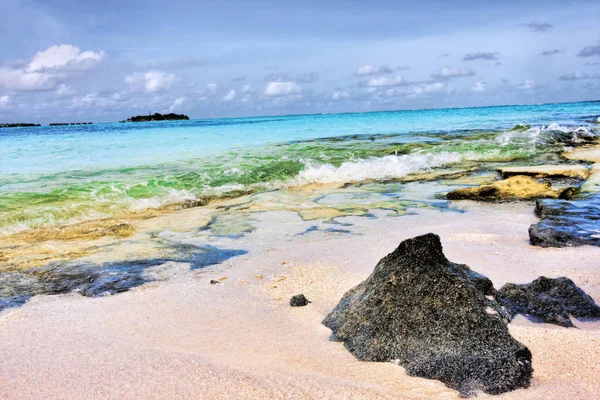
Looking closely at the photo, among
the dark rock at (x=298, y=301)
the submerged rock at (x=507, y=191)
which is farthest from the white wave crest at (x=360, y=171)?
the dark rock at (x=298, y=301)

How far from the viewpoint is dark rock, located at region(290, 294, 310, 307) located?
342 cm

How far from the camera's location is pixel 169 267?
4.70 m

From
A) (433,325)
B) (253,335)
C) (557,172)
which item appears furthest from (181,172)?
(433,325)

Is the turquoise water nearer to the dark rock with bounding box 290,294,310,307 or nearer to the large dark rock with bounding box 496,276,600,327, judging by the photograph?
the dark rock with bounding box 290,294,310,307

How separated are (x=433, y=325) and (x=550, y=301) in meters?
1.05

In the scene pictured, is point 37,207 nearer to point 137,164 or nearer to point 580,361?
point 137,164

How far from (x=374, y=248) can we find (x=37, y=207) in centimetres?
631

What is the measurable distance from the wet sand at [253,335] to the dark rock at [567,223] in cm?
16

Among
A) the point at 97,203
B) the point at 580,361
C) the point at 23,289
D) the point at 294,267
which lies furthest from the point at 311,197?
the point at 580,361

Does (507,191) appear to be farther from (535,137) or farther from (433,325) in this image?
(535,137)

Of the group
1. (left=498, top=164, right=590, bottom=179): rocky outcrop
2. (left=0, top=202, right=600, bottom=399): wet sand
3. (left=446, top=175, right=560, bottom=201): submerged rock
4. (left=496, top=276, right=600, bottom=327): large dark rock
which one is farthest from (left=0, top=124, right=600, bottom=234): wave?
(left=496, top=276, right=600, bottom=327): large dark rock

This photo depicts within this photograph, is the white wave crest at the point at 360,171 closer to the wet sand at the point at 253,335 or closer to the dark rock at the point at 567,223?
the dark rock at the point at 567,223

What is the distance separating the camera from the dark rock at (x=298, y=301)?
3.42 metres

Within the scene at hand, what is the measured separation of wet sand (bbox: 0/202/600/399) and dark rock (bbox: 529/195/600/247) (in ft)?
0.53
